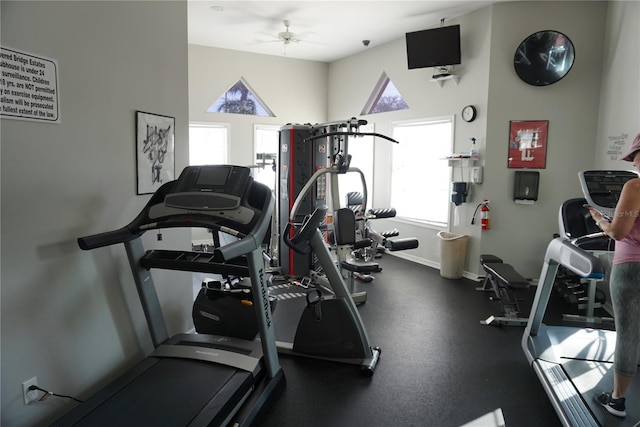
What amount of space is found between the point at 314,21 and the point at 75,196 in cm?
422

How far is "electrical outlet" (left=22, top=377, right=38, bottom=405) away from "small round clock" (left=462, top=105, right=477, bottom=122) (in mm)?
4889

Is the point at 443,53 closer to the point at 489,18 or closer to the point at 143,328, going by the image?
the point at 489,18

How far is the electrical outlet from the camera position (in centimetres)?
193

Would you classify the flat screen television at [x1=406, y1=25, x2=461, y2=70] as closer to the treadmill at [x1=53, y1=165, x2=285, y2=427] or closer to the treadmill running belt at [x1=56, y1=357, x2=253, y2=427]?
the treadmill at [x1=53, y1=165, x2=285, y2=427]

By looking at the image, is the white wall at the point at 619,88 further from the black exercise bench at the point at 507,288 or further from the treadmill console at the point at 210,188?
the treadmill console at the point at 210,188

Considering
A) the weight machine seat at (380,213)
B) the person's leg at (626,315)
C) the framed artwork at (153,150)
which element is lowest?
the person's leg at (626,315)

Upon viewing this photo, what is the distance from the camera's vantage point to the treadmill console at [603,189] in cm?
252

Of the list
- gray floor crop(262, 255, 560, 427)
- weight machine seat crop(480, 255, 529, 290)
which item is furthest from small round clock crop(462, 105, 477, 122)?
gray floor crop(262, 255, 560, 427)

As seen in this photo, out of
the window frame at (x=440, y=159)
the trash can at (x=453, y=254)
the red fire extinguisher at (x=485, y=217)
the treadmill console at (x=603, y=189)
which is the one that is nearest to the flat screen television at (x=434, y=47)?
the window frame at (x=440, y=159)

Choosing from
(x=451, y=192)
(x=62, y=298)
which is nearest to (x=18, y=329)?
(x=62, y=298)

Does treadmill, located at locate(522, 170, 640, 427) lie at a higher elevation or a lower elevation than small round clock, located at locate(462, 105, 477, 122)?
lower

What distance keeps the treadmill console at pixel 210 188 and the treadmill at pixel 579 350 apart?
2.00 meters

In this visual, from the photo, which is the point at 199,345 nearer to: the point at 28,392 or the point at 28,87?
the point at 28,392

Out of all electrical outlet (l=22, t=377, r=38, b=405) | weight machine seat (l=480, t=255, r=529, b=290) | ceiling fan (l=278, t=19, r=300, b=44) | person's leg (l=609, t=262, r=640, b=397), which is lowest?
electrical outlet (l=22, t=377, r=38, b=405)
